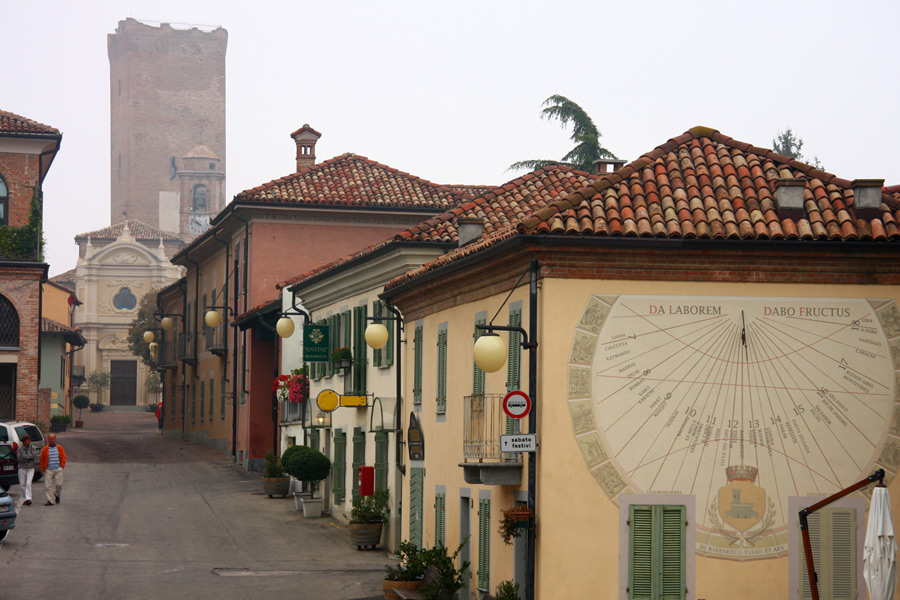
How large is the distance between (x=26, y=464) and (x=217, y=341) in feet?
62.0

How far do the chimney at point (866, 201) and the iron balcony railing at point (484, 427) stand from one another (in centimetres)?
540

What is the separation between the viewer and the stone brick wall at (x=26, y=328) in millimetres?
42938

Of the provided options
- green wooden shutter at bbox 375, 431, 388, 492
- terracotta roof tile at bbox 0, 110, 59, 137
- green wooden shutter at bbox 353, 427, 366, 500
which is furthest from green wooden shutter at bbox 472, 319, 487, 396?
terracotta roof tile at bbox 0, 110, 59, 137

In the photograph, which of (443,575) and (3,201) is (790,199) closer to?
(443,575)

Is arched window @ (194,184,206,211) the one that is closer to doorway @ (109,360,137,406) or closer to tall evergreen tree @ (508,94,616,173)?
doorway @ (109,360,137,406)

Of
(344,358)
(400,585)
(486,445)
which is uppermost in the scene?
(344,358)

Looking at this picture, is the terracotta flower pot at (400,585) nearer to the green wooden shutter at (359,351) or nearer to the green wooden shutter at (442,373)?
the green wooden shutter at (442,373)

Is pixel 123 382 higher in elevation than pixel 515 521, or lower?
lower

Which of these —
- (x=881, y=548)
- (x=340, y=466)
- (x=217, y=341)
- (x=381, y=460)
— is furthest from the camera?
(x=217, y=341)

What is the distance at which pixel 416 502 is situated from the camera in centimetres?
2355

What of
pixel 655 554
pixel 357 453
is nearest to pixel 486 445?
pixel 655 554

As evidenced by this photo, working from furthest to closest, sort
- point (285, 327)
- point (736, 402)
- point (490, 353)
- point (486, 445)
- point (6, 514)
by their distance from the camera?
point (285, 327) → point (6, 514) → point (486, 445) → point (736, 402) → point (490, 353)

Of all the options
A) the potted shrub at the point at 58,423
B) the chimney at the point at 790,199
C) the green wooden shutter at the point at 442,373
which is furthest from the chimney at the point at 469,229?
the potted shrub at the point at 58,423

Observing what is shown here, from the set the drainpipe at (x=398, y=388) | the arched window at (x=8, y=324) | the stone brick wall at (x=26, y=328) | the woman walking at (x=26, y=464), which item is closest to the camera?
the drainpipe at (x=398, y=388)
